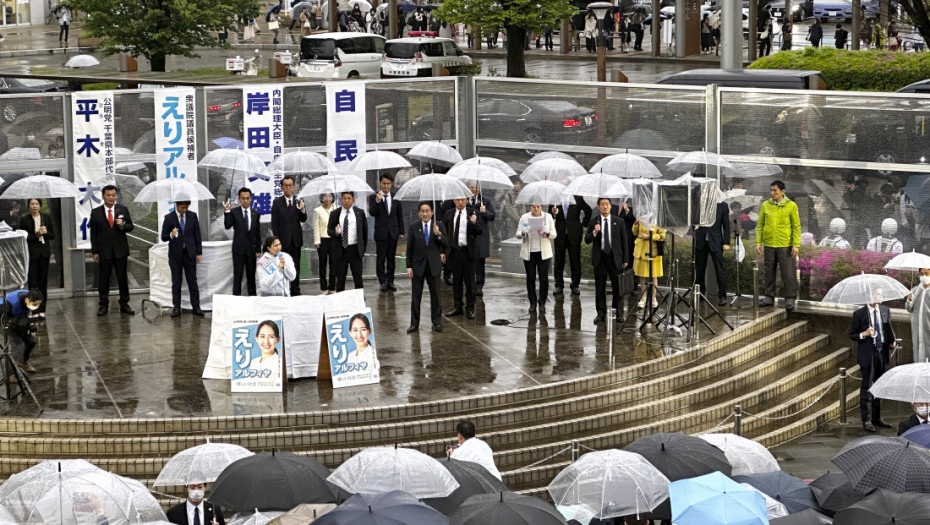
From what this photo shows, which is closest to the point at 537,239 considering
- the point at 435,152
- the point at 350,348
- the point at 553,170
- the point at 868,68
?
the point at 553,170

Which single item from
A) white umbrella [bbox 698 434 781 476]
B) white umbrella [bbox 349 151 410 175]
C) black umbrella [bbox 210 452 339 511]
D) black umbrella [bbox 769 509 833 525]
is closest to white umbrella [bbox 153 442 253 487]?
black umbrella [bbox 210 452 339 511]

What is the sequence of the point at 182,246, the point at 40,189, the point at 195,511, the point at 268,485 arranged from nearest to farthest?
1. the point at 268,485
2. the point at 195,511
3. the point at 40,189
4. the point at 182,246

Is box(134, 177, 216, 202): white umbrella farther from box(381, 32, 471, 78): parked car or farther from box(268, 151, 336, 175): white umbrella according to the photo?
box(381, 32, 471, 78): parked car

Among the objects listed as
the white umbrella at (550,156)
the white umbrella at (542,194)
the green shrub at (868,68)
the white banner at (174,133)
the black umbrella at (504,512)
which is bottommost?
the black umbrella at (504,512)

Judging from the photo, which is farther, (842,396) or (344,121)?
(344,121)

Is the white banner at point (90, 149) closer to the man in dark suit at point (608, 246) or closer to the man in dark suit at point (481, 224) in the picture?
the man in dark suit at point (481, 224)

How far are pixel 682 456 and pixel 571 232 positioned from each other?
8141 millimetres

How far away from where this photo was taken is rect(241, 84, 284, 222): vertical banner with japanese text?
19.2 m

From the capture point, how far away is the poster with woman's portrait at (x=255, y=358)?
48.1ft

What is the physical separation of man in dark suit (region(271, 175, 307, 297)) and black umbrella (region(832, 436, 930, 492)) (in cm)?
922

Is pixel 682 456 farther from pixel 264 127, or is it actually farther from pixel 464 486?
pixel 264 127

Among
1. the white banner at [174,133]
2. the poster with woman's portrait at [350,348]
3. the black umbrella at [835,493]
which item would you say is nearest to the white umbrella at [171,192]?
the white banner at [174,133]

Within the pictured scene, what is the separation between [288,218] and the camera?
1803 cm

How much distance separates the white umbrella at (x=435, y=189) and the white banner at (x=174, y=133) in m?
3.57
